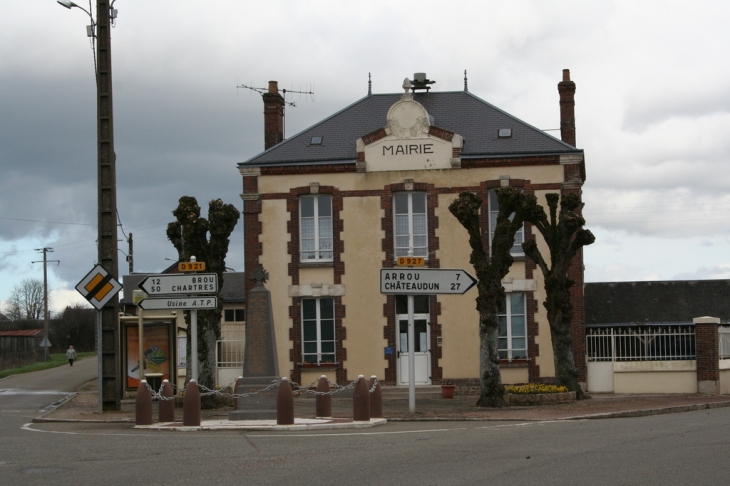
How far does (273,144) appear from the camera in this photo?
31.8m

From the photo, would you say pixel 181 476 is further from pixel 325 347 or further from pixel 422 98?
pixel 422 98

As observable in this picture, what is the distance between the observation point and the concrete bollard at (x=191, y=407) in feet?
54.1

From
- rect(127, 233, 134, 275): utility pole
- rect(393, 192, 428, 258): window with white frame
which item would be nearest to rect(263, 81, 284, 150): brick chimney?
rect(393, 192, 428, 258): window with white frame

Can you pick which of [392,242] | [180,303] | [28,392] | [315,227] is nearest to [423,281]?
[180,303]

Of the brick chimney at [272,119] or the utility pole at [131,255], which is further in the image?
the utility pole at [131,255]

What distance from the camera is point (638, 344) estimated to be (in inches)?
1121

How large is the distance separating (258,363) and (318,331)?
37.4ft

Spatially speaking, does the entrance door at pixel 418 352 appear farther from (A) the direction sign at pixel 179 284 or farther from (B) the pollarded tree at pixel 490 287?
(A) the direction sign at pixel 179 284

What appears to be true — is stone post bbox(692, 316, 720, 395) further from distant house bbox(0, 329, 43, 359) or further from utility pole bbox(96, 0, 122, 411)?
distant house bbox(0, 329, 43, 359)

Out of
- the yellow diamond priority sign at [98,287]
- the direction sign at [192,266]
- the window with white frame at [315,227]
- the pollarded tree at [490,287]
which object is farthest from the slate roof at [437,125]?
the direction sign at [192,266]

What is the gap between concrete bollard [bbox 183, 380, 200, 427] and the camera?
16.5m

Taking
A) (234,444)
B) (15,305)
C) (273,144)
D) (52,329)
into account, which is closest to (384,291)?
(234,444)

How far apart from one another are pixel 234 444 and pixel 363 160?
55.5ft

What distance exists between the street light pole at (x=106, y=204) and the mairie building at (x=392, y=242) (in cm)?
848
